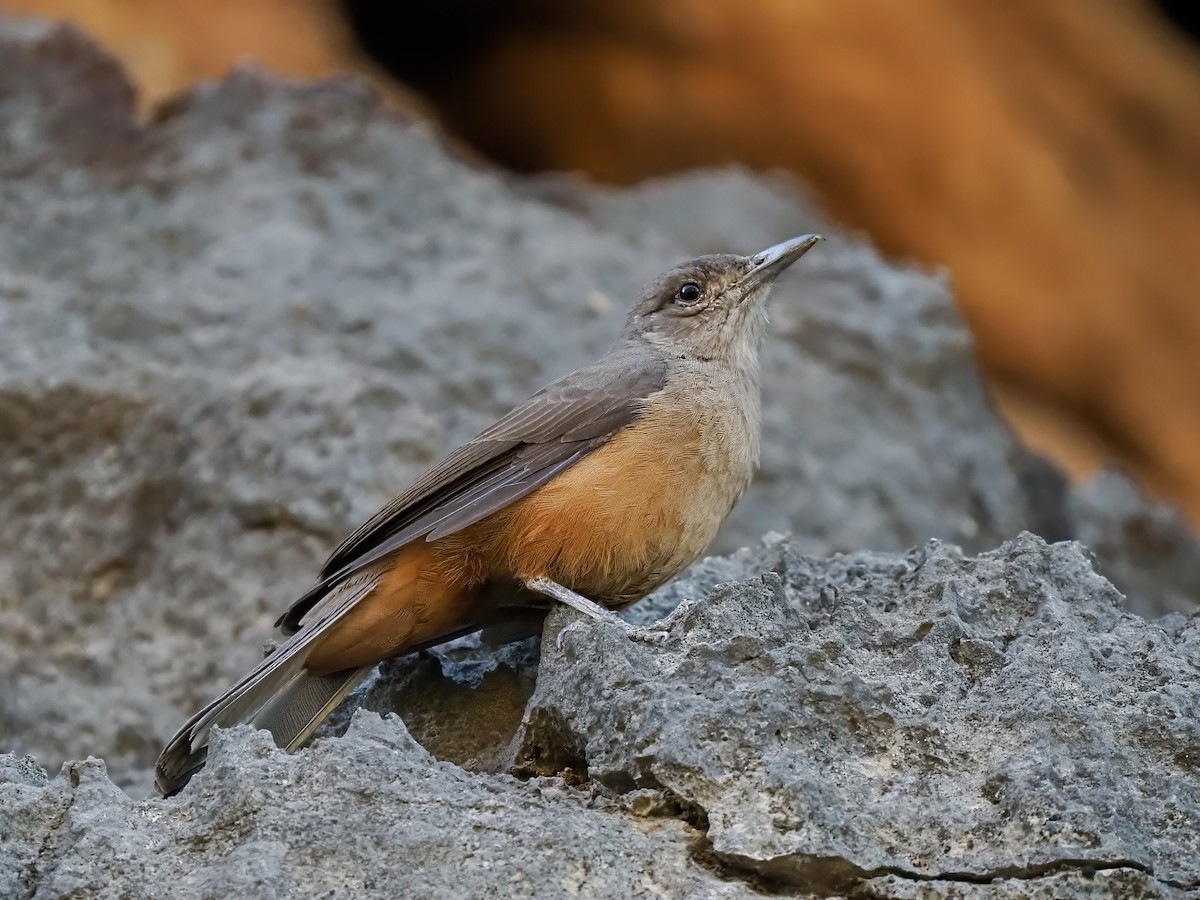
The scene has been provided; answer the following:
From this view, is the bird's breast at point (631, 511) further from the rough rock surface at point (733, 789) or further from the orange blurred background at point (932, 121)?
the orange blurred background at point (932, 121)

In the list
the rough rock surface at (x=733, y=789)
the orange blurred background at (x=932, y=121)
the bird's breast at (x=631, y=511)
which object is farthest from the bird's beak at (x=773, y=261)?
the orange blurred background at (x=932, y=121)

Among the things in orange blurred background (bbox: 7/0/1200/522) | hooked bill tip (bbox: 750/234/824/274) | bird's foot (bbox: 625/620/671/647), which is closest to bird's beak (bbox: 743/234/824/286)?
hooked bill tip (bbox: 750/234/824/274)

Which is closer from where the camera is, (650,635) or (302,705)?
(650,635)

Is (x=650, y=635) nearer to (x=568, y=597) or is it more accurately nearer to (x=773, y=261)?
(x=568, y=597)

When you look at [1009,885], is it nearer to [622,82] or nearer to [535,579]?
[535,579]

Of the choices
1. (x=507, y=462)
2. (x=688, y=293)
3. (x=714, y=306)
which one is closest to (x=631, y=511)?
(x=507, y=462)

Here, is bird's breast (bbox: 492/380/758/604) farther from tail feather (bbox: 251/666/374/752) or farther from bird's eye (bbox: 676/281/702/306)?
bird's eye (bbox: 676/281/702/306)
